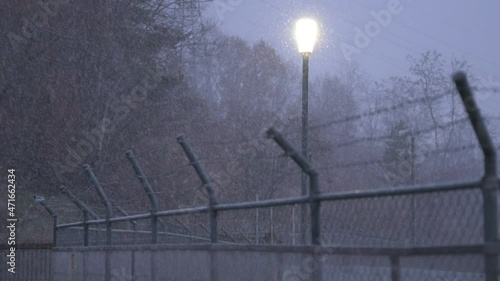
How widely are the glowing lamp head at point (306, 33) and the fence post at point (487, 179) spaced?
5.91 m

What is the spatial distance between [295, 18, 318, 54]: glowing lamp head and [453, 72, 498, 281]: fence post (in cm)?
591

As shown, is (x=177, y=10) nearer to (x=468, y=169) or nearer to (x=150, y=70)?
(x=150, y=70)

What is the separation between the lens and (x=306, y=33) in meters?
10.3

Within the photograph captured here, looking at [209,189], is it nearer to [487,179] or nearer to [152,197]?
[152,197]

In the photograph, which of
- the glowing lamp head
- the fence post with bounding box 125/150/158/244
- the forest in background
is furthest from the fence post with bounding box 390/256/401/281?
the forest in background

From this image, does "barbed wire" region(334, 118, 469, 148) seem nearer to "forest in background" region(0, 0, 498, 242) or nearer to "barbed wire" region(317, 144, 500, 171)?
"barbed wire" region(317, 144, 500, 171)

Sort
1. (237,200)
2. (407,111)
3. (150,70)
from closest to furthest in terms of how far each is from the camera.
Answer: (407,111), (237,200), (150,70)

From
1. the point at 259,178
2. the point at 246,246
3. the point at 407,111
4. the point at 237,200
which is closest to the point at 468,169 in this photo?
the point at 407,111

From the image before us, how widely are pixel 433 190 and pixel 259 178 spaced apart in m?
4.01

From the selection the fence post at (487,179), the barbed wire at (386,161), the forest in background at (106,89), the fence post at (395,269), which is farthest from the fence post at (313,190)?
the forest in background at (106,89)

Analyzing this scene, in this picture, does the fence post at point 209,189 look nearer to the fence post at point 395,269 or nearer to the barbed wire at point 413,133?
the barbed wire at point 413,133

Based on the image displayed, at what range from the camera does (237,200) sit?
9680 millimetres

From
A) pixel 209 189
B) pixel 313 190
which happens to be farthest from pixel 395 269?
pixel 209 189

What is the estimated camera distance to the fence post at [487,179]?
14.5 feet
